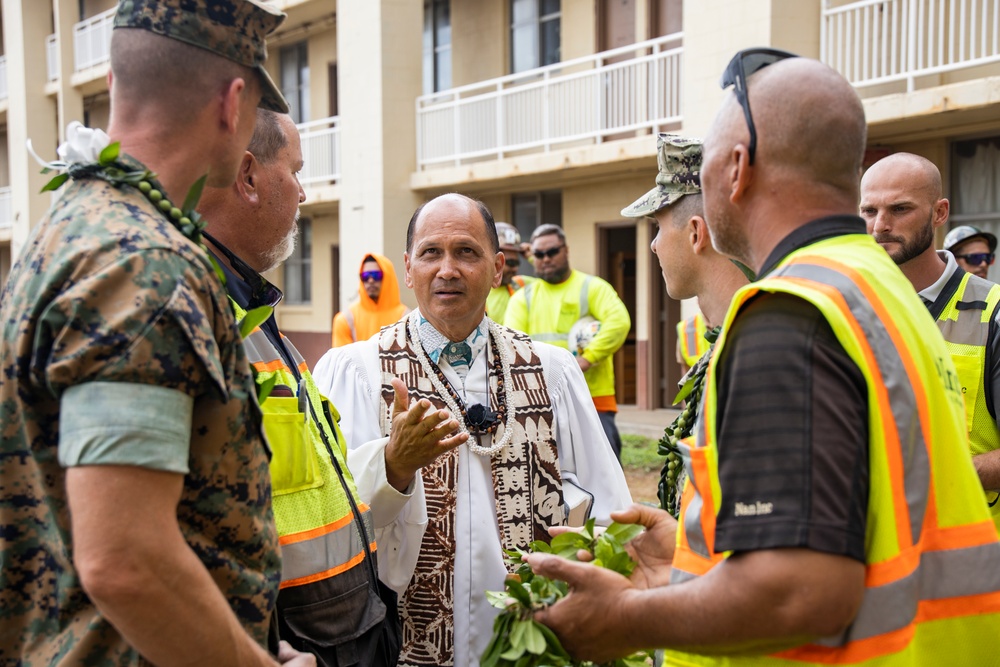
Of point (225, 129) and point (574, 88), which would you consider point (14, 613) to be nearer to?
point (225, 129)

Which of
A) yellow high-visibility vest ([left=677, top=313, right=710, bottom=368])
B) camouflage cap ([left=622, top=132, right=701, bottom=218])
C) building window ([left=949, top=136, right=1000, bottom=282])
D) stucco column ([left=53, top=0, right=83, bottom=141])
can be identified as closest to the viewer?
camouflage cap ([left=622, top=132, right=701, bottom=218])

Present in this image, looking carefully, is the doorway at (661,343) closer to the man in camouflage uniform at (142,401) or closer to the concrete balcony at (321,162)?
the concrete balcony at (321,162)

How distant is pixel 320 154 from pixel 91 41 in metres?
9.33

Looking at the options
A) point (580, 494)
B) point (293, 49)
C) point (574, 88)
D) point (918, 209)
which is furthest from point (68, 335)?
point (293, 49)

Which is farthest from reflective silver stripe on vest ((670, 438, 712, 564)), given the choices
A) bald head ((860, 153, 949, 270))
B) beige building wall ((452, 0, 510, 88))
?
beige building wall ((452, 0, 510, 88))

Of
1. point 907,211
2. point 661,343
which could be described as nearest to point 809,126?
point 907,211

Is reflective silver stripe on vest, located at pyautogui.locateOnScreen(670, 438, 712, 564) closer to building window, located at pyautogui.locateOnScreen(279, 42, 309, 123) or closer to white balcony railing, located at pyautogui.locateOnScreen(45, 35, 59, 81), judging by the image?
building window, located at pyautogui.locateOnScreen(279, 42, 309, 123)

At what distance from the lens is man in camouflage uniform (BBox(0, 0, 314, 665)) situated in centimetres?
142

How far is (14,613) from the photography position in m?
1.61

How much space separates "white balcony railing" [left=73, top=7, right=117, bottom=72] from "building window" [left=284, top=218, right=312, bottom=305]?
736cm

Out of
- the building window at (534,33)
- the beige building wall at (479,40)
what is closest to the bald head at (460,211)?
the building window at (534,33)

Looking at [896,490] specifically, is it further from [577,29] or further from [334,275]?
[334,275]

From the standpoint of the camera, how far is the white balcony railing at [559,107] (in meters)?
12.3

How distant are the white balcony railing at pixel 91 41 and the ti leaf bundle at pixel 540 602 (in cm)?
2328
